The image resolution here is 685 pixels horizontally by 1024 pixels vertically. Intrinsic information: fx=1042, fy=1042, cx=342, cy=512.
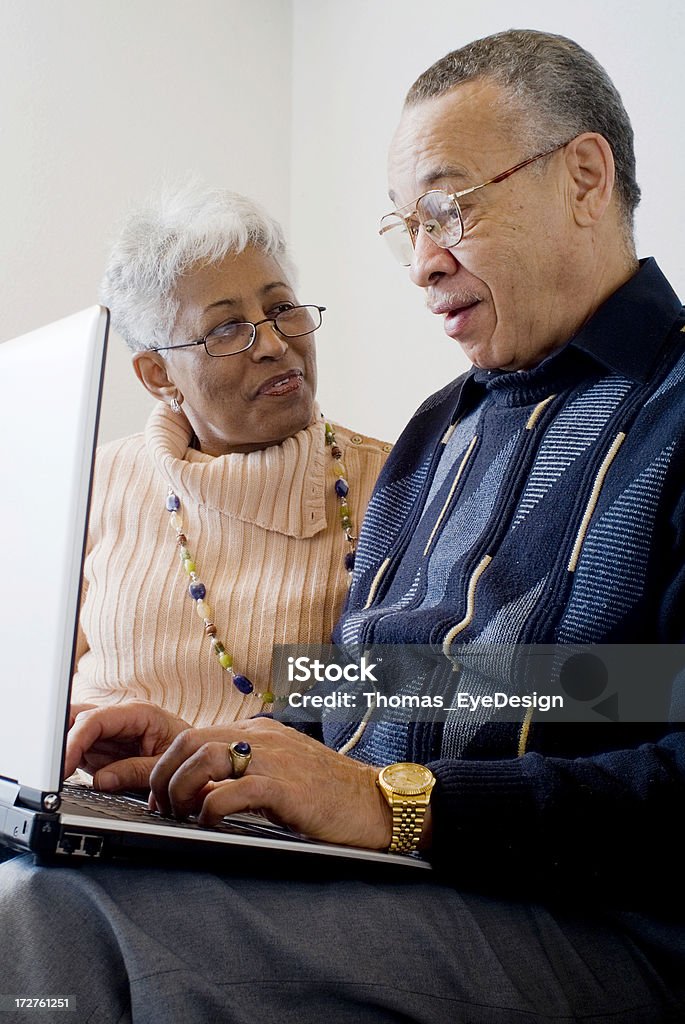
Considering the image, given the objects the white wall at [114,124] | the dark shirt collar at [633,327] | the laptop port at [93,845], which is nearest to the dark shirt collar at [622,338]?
the dark shirt collar at [633,327]

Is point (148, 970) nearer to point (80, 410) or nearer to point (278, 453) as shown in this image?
point (80, 410)

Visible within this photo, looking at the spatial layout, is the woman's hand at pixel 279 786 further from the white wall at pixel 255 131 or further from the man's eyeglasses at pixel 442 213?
the white wall at pixel 255 131

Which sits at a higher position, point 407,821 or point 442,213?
point 442,213

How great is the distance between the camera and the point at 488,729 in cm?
106

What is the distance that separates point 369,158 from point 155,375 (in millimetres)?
988

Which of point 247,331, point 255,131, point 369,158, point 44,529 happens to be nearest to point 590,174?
point 247,331

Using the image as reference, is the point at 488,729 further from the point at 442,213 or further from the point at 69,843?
the point at 442,213

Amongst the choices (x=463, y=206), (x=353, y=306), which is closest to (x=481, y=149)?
(x=463, y=206)

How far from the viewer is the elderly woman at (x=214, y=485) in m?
1.55

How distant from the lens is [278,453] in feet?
5.39

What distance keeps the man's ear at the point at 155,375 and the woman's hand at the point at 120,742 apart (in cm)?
69

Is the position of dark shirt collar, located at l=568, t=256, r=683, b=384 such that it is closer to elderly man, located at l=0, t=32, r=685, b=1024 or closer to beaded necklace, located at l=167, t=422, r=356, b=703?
elderly man, located at l=0, t=32, r=685, b=1024

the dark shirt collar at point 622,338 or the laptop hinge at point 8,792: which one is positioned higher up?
the dark shirt collar at point 622,338

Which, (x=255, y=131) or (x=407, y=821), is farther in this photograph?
(x=255, y=131)
